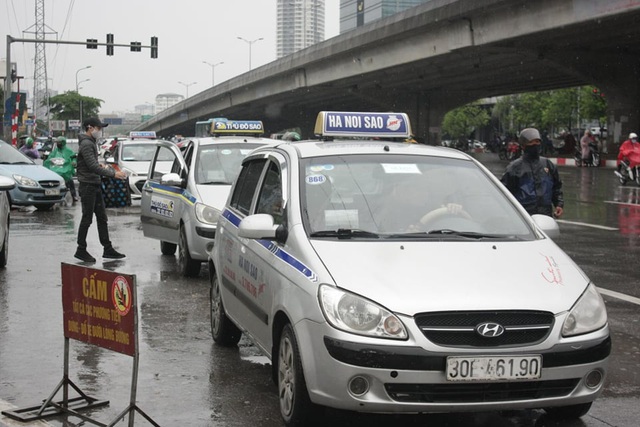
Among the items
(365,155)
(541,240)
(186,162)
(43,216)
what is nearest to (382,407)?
(541,240)

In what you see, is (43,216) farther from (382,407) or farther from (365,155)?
(382,407)

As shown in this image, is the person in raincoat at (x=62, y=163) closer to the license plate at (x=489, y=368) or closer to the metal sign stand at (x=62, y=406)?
the metal sign stand at (x=62, y=406)

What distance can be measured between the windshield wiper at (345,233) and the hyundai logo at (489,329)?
109 centimetres

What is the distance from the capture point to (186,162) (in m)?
12.7

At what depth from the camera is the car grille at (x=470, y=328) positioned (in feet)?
15.9

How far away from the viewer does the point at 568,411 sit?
5.50 m

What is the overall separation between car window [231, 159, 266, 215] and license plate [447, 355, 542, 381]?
2.55m

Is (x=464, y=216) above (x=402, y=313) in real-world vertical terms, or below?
above

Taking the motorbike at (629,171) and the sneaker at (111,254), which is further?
the motorbike at (629,171)

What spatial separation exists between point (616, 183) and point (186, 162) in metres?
21.1

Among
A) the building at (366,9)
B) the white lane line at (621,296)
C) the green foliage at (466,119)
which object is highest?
the building at (366,9)

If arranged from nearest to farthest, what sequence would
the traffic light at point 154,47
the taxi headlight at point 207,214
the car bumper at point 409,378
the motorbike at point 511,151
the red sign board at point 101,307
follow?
1. the car bumper at point 409,378
2. the red sign board at point 101,307
3. the taxi headlight at point 207,214
4. the traffic light at point 154,47
5. the motorbike at point 511,151

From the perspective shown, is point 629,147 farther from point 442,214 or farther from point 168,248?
point 442,214

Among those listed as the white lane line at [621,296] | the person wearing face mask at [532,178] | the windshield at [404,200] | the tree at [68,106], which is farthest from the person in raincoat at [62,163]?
the tree at [68,106]
